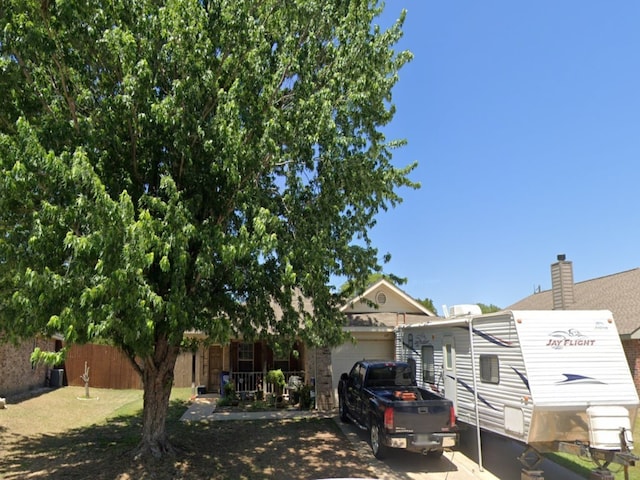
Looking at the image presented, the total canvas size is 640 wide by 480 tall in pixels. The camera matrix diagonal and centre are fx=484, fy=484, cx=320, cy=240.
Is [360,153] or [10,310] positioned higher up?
[360,153]

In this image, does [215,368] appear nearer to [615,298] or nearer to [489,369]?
[489,369]

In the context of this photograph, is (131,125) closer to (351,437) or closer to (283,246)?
(283,246)

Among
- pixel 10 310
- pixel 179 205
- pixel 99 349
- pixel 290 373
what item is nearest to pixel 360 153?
pixel 179 205

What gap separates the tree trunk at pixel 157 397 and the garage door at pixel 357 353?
787cm

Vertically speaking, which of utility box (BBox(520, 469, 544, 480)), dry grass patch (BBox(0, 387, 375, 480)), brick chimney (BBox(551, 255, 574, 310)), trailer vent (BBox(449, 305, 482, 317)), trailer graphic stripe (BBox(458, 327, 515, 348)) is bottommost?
dry grass patch (BBox(0, 387, 375, 480))

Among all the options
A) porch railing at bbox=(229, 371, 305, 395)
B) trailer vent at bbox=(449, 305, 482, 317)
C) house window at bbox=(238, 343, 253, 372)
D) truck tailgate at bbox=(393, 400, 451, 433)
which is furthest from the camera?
house window at bbox=(238, 343, 253, 372)

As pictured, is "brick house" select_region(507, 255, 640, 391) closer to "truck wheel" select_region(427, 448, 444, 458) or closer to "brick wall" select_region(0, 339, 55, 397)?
"truck wheel" select_region(427, 448, 444, 458)

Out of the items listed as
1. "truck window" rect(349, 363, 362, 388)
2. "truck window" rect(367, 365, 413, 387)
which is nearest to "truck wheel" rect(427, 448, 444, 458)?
"truck window" rect(367, 365, 413, 387)

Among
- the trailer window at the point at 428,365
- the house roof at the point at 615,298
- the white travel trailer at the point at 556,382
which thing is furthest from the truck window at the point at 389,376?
the house roof at the point at 615,298

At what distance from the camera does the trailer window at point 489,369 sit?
9633mm

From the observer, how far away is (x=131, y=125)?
26.5 feet

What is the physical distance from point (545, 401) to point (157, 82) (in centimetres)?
870

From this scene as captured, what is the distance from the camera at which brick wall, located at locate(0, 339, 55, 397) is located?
698 inches

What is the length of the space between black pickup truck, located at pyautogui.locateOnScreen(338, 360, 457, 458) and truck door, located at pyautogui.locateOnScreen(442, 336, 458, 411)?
73 cm
